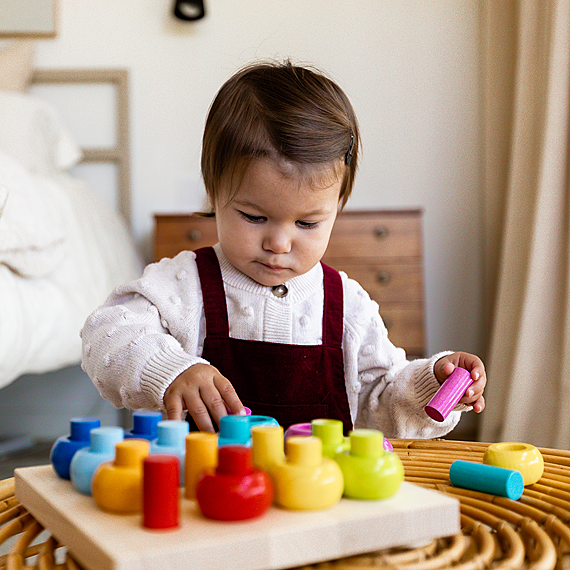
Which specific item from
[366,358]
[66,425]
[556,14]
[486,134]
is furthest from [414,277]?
[66,425]

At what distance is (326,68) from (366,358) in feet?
5.20

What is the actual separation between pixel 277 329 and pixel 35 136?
1473 mm

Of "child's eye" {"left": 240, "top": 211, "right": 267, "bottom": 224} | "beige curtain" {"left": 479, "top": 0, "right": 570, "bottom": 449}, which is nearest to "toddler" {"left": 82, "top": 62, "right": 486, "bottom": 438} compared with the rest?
"child's eye" {"left": 240, "top": 211, "right": 267, "bottom": 224}

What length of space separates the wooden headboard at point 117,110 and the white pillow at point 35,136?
10cm

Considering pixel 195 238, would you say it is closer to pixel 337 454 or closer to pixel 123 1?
pixel 123 1

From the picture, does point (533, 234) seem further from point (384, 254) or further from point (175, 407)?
point (175, 407)

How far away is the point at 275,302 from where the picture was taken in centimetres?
90

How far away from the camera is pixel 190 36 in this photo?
228 centimetres

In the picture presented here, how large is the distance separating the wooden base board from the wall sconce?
203cm

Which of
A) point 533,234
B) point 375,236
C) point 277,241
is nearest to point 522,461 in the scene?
point 277,241

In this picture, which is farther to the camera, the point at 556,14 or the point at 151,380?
the point at 556,14

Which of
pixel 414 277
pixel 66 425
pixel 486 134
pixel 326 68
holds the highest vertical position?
pixel 326 68

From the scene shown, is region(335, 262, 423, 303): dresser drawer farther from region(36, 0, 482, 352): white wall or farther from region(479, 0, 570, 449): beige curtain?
region(36, 0, 482, 352): white wall

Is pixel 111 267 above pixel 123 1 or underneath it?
underneath
